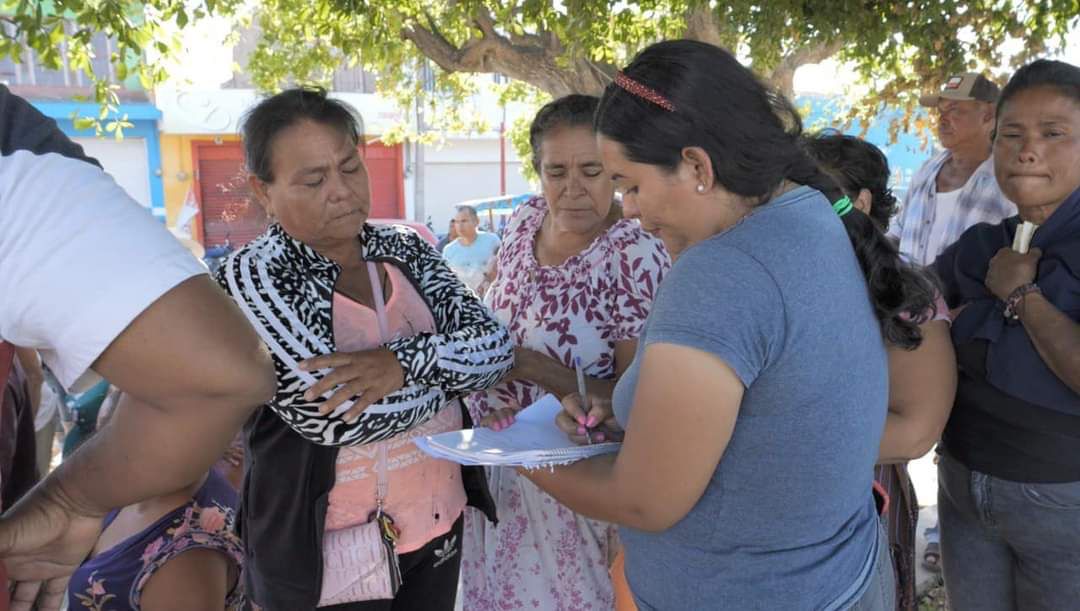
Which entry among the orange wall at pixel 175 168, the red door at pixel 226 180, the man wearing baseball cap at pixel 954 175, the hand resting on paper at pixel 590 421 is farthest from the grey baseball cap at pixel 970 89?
the orange wall at pixel 175 168

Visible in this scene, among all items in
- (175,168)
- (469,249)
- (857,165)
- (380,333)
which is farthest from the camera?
(175,168)

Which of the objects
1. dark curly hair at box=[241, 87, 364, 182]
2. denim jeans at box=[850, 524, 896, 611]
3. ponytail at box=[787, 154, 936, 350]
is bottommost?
denim jeans at box=[850, 524, 896, 611]

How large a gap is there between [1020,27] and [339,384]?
4724mm

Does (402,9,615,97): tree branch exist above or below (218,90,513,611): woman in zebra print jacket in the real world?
above

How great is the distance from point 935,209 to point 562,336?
2531 mm

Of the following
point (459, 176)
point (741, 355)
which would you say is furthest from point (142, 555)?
point (459, 176)

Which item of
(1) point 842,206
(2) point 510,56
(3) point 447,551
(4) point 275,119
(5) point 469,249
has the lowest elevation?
(5) point 469,249

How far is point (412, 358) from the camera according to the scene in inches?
72.4

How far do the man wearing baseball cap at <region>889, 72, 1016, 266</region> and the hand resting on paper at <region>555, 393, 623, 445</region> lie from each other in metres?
2.63

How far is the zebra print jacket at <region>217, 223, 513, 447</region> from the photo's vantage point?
5.72 feet

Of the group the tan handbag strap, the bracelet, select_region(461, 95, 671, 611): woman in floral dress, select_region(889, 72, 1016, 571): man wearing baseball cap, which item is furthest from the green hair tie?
select_region(889, 72, 1016, 571): man wearing baseball cap

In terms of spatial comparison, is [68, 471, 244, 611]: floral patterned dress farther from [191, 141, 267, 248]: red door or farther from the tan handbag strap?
[191, 141, 267, 248]: red door

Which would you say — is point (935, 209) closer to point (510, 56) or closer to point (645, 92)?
point (645, 92)

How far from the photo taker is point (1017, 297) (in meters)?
1.90
